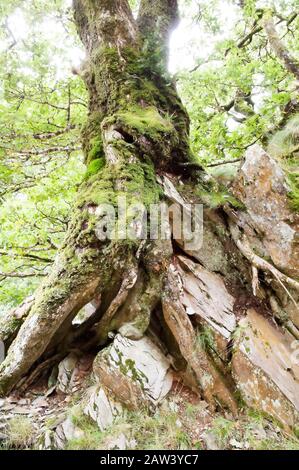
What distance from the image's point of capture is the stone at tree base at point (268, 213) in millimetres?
4586

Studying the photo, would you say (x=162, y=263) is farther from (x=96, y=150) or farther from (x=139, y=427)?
(x=96, y=150)

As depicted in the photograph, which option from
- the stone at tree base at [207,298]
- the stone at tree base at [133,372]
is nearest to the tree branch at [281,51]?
the stone at tree base at [207,298]

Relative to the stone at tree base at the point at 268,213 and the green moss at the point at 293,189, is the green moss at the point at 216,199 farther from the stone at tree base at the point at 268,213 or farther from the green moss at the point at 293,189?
the green moss at the point at 293,189

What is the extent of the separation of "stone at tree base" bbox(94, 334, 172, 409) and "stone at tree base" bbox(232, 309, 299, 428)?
893 millimetres

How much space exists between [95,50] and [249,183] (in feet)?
12.4

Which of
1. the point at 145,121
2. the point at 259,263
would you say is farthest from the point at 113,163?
the point at 259,263

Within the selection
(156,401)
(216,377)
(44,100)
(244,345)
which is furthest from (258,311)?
(44,100)

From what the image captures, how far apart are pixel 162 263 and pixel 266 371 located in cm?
178

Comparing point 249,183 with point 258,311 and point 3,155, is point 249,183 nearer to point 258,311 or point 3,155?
point 258,311

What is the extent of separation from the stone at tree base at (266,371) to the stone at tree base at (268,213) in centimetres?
98

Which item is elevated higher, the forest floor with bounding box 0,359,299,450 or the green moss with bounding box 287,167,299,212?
the green moss with bounding box 287,167,299,212

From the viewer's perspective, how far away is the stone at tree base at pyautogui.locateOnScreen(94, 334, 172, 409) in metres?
3.42

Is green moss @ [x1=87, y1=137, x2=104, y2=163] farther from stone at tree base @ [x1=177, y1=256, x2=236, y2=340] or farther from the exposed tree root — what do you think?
the exposed tree root

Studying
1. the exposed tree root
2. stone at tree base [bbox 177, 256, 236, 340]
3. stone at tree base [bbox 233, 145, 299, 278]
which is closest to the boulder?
stone at tree base [bbox 177, 256, 236, 340]
